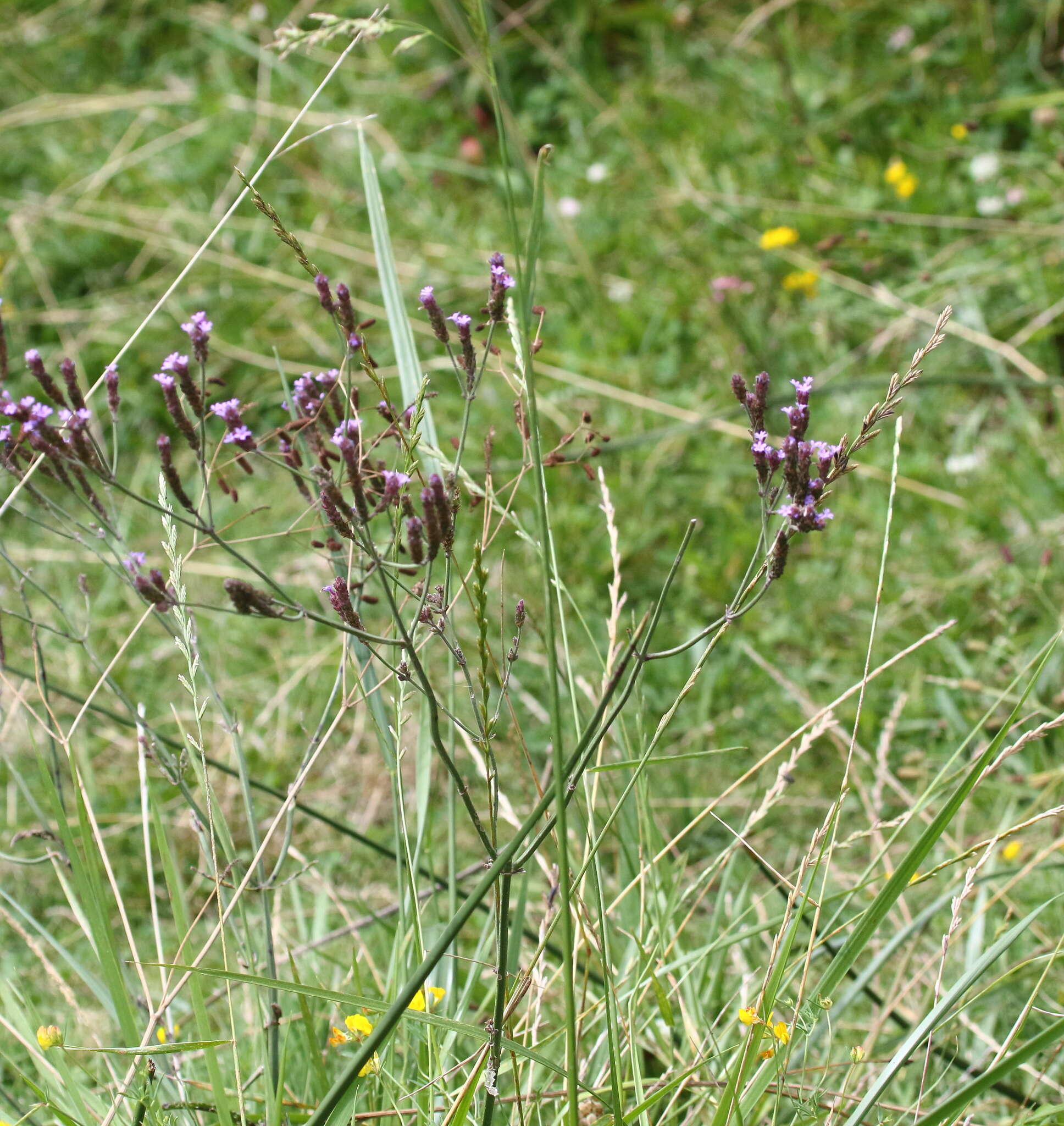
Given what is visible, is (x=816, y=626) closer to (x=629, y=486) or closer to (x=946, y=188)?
(x=629, y=486)

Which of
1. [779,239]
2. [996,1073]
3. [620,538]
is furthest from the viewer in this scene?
[779,239]

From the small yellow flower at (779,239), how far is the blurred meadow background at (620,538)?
63 mm

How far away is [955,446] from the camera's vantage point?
229cm

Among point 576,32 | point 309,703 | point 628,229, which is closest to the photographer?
point 309,703

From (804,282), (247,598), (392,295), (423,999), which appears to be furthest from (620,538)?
(247,598)

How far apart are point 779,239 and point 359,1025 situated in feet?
6.84

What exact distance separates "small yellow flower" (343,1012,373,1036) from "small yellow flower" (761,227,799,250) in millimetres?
2070

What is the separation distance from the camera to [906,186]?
261cm

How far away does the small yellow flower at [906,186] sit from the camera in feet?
8.55

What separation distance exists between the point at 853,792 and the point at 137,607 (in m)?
1.61

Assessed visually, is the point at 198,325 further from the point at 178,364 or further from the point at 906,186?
the point at 906,186

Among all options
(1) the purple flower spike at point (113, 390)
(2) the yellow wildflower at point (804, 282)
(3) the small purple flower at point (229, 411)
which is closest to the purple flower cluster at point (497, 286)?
(3) the small purple flower at point (229, 411)

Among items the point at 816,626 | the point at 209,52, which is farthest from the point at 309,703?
the point at 209,52

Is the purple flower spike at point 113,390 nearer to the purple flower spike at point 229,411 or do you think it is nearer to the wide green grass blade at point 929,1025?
the purple flower spike at point 229,411
